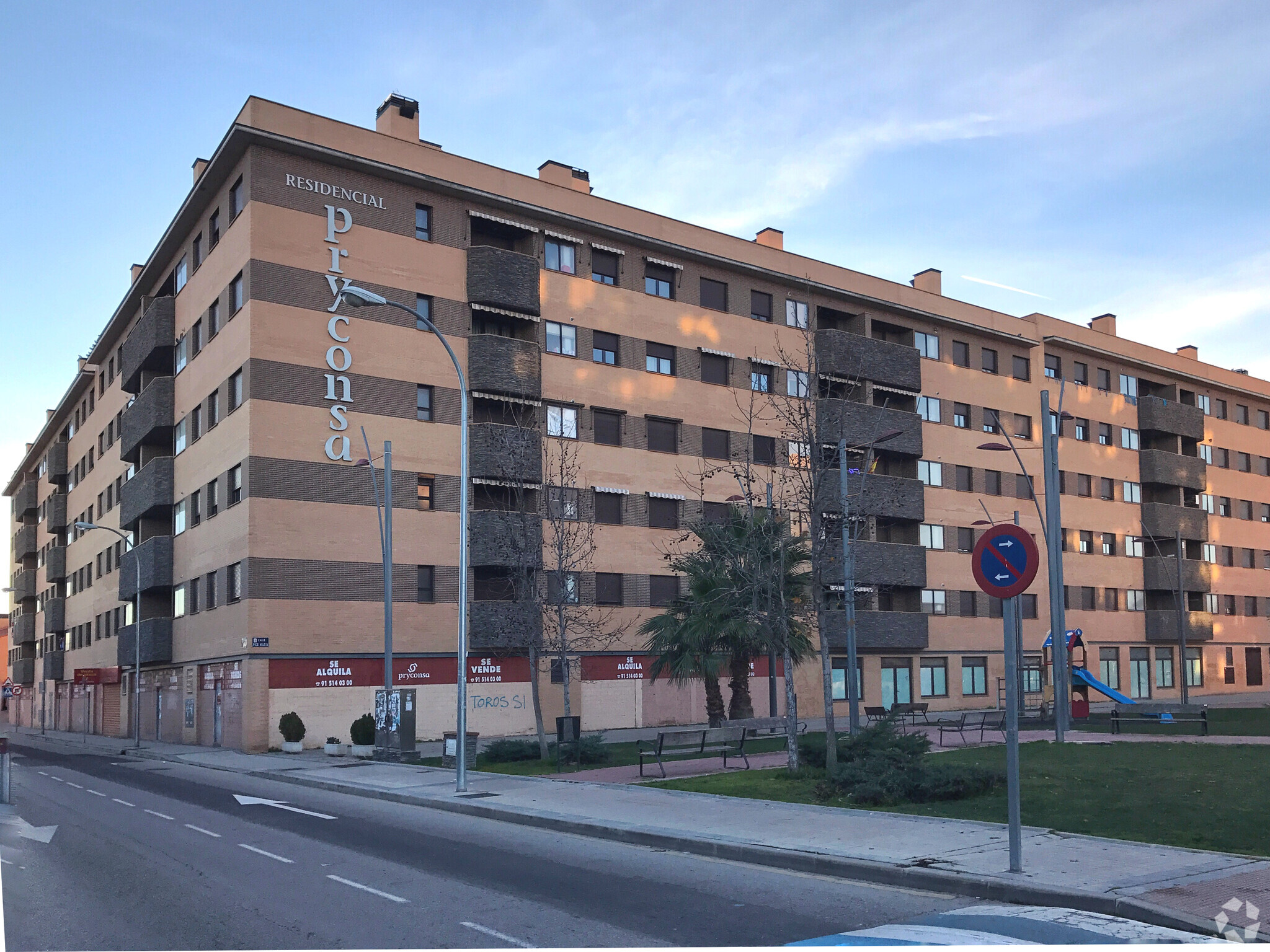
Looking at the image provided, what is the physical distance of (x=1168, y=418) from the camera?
64.6 metres

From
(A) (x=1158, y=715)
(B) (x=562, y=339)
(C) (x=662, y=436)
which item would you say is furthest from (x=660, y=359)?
(A) (x=1158, y=715)

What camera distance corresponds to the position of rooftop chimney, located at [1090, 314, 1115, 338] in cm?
Answer: 6544

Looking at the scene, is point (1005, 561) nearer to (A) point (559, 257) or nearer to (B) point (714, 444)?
(A) point (559, 257)

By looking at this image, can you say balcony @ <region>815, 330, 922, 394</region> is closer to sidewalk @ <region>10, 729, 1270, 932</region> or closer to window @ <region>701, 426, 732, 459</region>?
window @ <region>701, 426, 732, 459</region>

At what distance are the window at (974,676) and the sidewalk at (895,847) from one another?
36.6 meters

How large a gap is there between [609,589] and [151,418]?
19.8 metres

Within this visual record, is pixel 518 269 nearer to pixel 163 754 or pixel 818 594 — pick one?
pixel 163 754

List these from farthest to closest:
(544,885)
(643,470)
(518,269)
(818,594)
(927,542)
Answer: (927,542) < (643,470) < (518,269) < (818,594) < (544,885)

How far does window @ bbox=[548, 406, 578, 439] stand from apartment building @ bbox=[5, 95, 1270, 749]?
0.39 ft

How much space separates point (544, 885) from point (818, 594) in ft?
32.1

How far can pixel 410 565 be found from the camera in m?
38.1

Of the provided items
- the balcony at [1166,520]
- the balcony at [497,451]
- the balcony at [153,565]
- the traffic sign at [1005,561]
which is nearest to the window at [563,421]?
the balcony at [497,451]

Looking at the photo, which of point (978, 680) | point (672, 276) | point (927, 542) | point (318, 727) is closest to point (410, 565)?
point (318, 727)

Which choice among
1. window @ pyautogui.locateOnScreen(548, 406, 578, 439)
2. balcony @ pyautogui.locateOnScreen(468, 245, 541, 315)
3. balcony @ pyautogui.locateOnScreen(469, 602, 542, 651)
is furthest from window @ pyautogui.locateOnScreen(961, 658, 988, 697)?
balcony @ pyautogui.locateOnScreen(468, 245, 541, 315)
